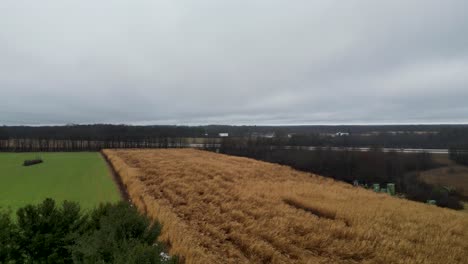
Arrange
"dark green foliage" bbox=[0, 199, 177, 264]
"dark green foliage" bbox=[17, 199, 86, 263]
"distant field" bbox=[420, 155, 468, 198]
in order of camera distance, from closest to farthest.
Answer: "dark green foliage" bbox=[0, 199, 177, 264]
"dark green foliage" bbox=[17, 199, 86, 263]
"distant field" bbox=[420, 155, 468, 198]

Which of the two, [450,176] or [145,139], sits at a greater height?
[145,139]

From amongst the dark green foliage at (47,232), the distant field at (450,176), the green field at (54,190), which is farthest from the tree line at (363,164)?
the dark green foliage at (47,232)

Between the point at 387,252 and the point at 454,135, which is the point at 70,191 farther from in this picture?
the point at 454,135

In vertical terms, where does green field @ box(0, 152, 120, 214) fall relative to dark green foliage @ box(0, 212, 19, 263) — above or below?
below

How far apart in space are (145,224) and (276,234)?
20.7 ft

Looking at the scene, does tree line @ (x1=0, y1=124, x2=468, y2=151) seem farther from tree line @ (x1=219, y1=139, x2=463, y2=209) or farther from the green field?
the green field

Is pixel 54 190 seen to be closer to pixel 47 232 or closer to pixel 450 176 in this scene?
pixel 47 232

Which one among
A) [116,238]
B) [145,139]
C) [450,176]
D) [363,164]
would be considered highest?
[116,238]

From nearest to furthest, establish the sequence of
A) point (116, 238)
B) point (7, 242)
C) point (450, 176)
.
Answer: point (116, 238) → point (7, 242) → point (450, 176)

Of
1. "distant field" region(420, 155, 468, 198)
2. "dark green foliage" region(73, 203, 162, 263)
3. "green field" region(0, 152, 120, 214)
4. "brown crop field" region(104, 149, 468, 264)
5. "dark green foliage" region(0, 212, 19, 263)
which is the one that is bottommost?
"distant field" region(420, 155, 468, 198)

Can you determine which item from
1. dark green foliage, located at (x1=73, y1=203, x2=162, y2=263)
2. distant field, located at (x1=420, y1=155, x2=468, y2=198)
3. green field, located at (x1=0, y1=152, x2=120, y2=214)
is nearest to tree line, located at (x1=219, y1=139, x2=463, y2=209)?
distant field, located at (x1=420, y1=155, x2=468, y2=198)

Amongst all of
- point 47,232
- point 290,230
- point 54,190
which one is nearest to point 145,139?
point 54,190

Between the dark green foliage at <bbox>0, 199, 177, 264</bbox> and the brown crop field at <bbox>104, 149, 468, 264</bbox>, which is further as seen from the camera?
the brown crop field at <bbox>104, 149, 468, 264</bbox>

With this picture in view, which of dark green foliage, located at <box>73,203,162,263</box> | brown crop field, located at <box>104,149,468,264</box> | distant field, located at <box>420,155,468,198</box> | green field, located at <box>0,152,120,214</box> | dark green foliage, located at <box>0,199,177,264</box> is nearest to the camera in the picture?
dark green foliage, located at <box>73,203,162,263</box>
